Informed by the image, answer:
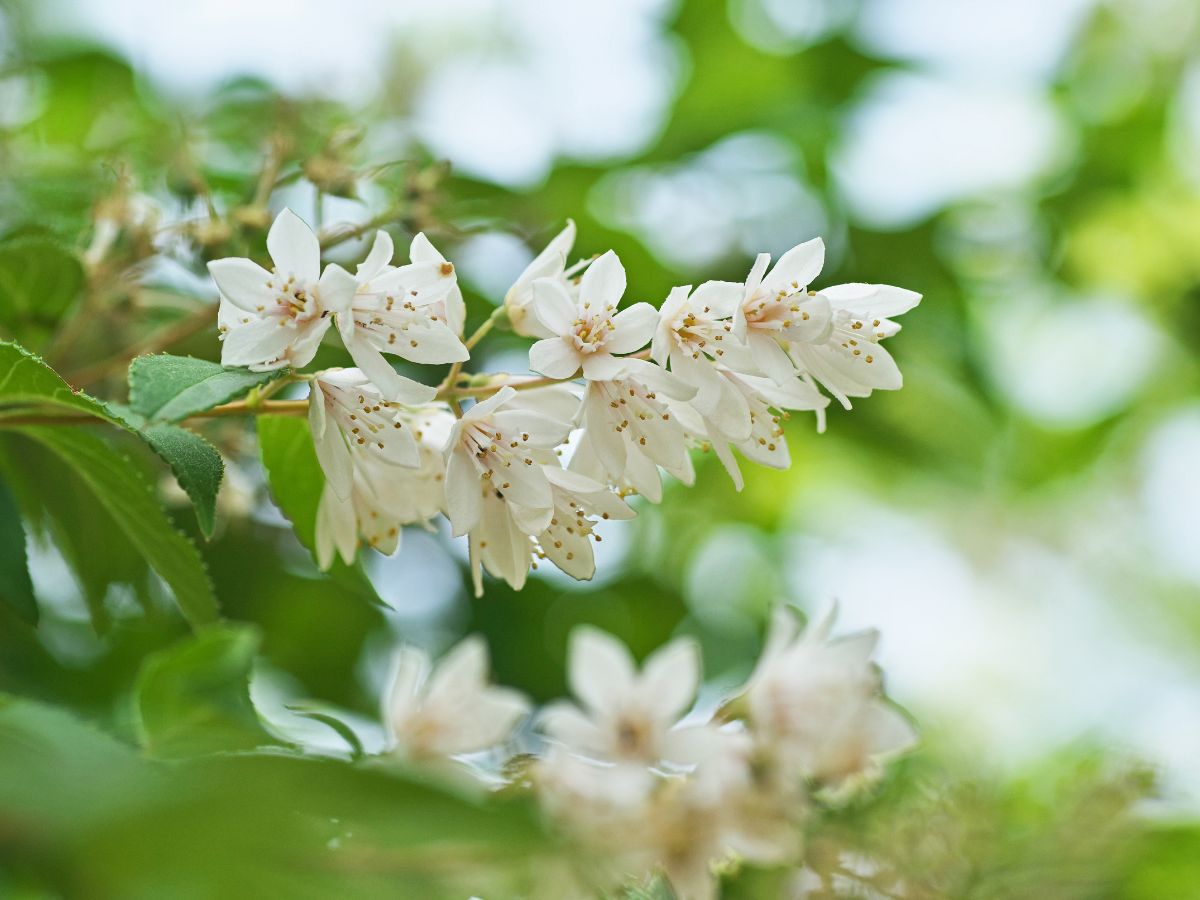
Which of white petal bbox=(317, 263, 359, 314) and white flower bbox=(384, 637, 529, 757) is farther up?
white petal bbox=(317, 263, 359, 314)

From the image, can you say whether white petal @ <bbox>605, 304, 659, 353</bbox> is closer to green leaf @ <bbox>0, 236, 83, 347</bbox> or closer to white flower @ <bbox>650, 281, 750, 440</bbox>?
white flower @ <bbox>650, 281, 750, 440</bbox>

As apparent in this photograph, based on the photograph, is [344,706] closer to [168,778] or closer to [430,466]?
[430,466]

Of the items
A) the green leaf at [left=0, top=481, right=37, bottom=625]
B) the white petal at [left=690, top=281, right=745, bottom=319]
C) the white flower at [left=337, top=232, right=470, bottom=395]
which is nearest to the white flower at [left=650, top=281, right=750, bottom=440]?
the white petal at [left=690, top=281, right=745, bottom=319]

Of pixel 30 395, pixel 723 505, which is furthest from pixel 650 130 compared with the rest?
pixel 30 395

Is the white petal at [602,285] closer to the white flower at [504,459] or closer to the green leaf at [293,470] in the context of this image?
the white flower at [504,459]

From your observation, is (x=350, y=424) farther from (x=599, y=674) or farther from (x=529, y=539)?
(x=599, y=674)

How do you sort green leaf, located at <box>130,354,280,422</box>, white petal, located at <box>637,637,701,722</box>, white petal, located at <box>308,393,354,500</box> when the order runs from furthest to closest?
white petal, located at <box>637,637,701,722</box> < white petal, located at <box>308,393,354,500</box> < green leaf, located at <box>130,354,280,422</box>

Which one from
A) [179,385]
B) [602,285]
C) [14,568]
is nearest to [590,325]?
[602,285]

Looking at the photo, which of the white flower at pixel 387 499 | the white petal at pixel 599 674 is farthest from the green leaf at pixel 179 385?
the white petal at pixel 599 674
